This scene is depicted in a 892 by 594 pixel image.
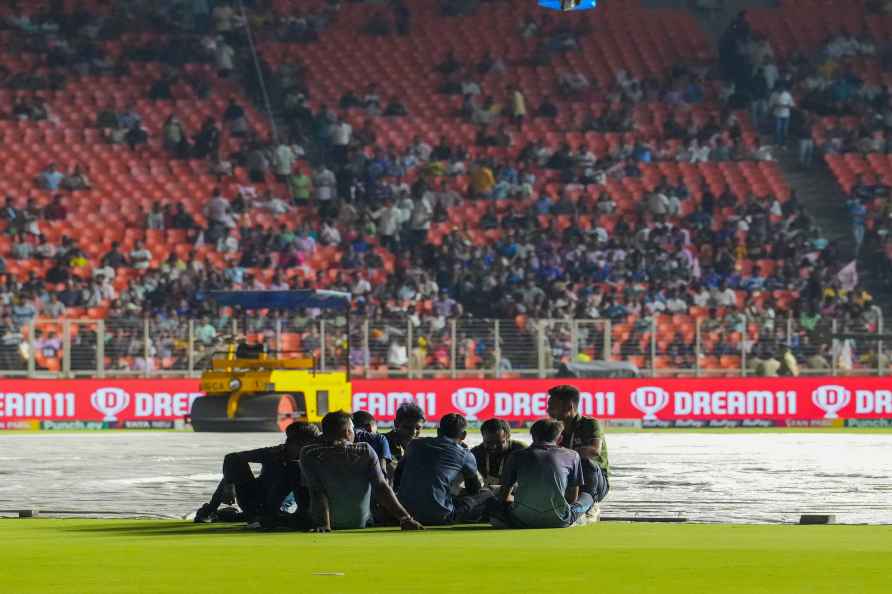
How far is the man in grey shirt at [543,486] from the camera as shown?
14500 mm

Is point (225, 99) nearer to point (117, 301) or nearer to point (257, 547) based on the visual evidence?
point (117, 301)

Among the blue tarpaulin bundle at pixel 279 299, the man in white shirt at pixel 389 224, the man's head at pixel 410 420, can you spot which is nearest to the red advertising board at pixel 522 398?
the blue tarpaulin bundle at pixel 279 299

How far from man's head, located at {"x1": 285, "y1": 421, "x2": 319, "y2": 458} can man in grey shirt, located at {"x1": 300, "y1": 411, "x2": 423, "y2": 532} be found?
12.5 inches

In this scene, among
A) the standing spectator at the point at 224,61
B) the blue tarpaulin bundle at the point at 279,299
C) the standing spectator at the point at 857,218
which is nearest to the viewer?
the blue tarpaulin bundle at the point at 279,299

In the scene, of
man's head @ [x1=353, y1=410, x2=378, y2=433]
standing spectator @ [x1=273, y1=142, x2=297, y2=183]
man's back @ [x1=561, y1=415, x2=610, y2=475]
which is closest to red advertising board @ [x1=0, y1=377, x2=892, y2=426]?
standing spectator @ [x1=273, y1=142, x2=297, y2=183]

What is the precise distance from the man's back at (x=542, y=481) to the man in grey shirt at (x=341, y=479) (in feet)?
2.86

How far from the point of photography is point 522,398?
39406 mm

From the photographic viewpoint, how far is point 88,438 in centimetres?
3481

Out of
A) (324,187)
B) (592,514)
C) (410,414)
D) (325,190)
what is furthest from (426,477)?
(324,187)

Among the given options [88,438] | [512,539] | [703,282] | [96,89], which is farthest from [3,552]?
[96,89]

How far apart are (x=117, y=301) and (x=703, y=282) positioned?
13680 millimetres

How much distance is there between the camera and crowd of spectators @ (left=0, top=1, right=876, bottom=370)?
40031 millimetres

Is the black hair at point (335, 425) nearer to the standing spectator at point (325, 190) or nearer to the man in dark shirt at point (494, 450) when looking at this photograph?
the man in dark shirt at point (494, 450)

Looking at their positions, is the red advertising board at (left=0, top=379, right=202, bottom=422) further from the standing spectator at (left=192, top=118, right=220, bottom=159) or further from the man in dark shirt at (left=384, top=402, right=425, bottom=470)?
the man in dark shirt at (left=384, top=402, right=425, bottom=470)
